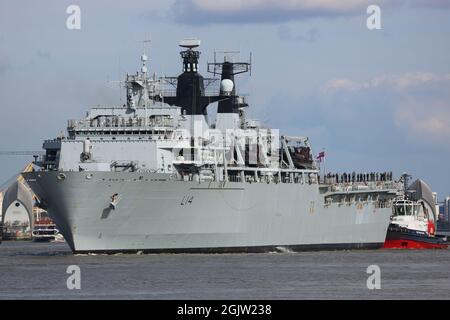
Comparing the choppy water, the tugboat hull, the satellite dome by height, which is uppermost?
the satellite dome

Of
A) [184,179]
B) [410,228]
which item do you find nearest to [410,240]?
[410,228]

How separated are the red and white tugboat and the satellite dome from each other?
18.9m

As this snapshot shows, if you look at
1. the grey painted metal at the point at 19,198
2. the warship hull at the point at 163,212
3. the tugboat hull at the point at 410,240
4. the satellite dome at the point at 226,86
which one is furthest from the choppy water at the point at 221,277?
the grey painted metal at the point at 19,198

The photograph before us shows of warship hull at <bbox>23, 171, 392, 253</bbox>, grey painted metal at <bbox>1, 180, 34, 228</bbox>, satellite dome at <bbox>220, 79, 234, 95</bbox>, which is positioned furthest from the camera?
grey painted metal at <bbox>1, 180, 34, 228</bbox>

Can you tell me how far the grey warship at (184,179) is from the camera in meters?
64.8

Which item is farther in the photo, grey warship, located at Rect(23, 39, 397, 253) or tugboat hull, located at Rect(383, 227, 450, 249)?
tugboat hull, located at Rect(383, 227, 450, 249)

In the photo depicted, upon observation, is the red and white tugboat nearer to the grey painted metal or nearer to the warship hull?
the warship hull

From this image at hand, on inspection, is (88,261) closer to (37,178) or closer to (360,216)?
(37,178)

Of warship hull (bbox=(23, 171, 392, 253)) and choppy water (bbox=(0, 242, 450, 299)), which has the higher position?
warship hull (bbox=(23, 171, 392, 253))

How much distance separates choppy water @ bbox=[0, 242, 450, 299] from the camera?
4622cm

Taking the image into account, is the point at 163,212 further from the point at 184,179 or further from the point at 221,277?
the point at 221,277

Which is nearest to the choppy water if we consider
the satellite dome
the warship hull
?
the warship hull

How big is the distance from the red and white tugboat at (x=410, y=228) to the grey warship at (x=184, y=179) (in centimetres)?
881

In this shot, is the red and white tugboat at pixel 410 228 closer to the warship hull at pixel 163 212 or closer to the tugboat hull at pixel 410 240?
the tugboat hull at pixel 410 240
